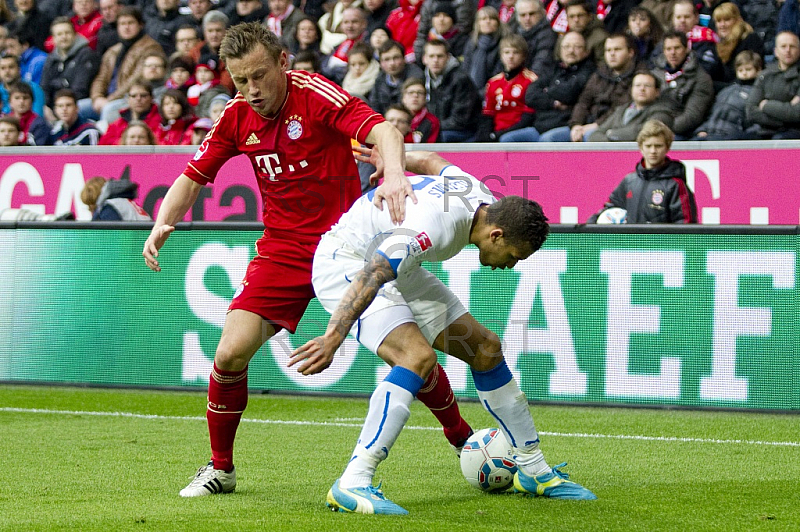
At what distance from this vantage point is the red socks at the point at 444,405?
530cm

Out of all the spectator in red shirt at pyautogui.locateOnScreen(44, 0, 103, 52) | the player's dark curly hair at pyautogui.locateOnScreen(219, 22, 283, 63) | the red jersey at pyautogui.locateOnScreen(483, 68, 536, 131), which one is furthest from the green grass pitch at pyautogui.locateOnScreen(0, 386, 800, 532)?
the spectator in red shirt at pyautogui.locateOnScreen(44, 0, 103, 52)

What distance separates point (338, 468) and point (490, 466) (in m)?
1.11

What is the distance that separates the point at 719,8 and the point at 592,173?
2.15 metres

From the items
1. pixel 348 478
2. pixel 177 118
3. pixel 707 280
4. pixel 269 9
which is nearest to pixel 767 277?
pixel 707 280

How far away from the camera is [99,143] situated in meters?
12.7

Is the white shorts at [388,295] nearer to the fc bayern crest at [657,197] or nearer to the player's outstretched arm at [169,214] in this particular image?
the player's outstretched arm at [169,214]

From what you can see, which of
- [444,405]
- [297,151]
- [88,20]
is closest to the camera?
[297,151]

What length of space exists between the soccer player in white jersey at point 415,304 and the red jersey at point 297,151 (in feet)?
1.15

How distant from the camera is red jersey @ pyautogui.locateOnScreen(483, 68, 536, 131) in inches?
434

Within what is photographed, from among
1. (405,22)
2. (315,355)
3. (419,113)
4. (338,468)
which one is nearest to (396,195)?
(315,355)

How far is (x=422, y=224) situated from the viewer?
434cm

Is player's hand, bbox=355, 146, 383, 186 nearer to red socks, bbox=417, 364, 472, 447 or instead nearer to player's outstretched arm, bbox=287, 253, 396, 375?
player's outstretched arm, bbox=287, 253, 396, 375

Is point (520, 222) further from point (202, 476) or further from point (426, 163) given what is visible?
point (202, 476)

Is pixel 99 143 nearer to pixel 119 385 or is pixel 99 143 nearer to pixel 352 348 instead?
pixel 119 385
